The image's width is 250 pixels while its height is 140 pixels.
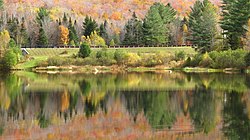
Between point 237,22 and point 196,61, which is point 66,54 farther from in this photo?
point 237,22

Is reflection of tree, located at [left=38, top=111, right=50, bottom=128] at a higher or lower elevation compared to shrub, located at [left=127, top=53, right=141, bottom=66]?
lower

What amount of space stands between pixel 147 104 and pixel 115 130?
9.57m

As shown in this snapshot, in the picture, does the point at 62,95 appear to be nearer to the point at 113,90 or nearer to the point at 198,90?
the point at 113,90

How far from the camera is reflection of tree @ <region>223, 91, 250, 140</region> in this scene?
70.6ft

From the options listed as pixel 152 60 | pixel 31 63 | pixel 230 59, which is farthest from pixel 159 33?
pixel 230 59

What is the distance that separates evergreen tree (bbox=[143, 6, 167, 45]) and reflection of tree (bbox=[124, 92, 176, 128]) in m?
69.2

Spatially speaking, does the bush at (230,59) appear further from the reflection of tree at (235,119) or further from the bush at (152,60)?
the reflection of tree at (235,119)

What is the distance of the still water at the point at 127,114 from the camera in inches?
891

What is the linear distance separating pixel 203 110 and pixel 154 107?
3400 mm

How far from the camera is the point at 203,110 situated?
2911 cm

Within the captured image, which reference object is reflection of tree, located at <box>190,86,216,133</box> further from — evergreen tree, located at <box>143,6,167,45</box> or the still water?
evergreen tree, located at <box>143,6,167,45</box>

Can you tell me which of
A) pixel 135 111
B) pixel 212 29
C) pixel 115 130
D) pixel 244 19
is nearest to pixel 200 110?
pixel 135 111

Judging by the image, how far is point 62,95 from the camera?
1576 inches

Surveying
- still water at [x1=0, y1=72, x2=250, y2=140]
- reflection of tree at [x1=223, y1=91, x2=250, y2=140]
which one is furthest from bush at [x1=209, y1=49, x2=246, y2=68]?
reflection of tree at [x1=223, y1=91, x2=250, y2=140]
